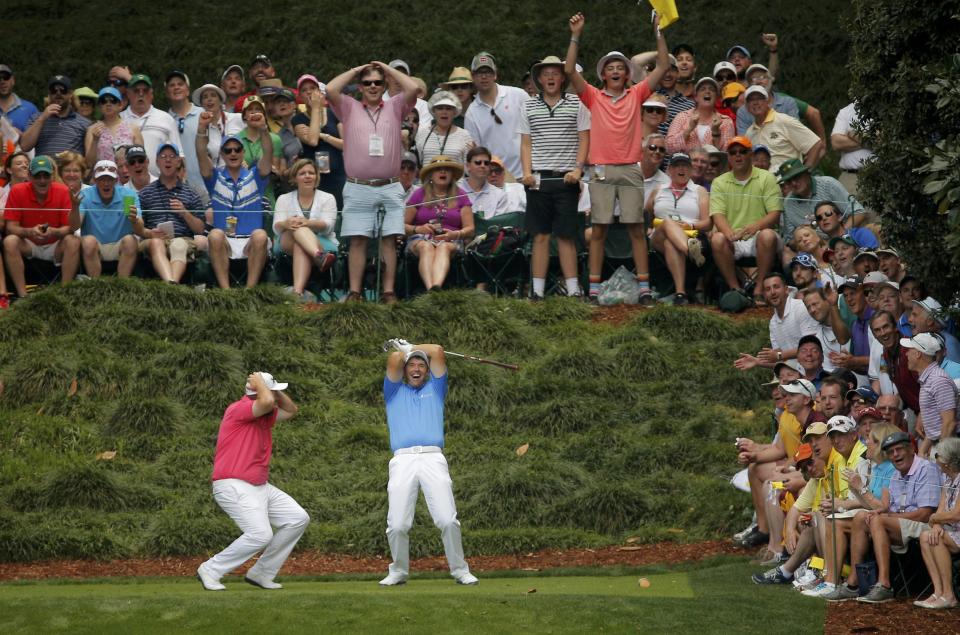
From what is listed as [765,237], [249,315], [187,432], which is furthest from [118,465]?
[765,237]

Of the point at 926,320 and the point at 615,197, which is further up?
the point at 615,197

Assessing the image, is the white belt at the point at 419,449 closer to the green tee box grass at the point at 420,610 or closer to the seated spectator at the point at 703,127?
the green tee box grass at the point at 420,610

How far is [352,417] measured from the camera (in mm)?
17781

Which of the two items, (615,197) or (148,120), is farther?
(148,120)

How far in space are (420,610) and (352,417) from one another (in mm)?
5867

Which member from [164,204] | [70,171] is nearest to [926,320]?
[164,204]

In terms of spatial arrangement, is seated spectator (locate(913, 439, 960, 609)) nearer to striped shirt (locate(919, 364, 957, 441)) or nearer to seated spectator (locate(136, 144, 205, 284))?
striped shirt (locate(919, 364, 957, 441))

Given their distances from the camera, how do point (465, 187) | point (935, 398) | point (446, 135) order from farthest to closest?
point (446, 135)
point (465, 187)
point (935, 398)

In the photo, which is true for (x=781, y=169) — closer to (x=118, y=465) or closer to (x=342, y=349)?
(x=342, y=349)

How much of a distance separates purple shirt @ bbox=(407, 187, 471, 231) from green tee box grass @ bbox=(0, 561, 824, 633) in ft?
21.6

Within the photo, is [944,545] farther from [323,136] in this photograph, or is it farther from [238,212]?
[323,136]

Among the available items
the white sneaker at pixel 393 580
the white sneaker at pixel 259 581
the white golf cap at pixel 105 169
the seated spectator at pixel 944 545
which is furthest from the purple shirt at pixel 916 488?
the white golf cap at pixel 105 169

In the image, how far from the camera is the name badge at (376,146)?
18.9 metres

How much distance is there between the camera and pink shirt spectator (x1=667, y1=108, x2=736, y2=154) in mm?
19906
